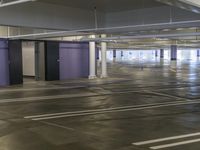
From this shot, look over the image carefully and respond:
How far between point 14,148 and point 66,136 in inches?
39.0

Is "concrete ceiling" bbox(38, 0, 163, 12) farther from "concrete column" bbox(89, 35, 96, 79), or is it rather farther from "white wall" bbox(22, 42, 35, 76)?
"white wall" bbox(22, 42, 35, 76)

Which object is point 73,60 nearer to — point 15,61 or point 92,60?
point 92,60

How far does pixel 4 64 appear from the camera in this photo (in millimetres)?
14164

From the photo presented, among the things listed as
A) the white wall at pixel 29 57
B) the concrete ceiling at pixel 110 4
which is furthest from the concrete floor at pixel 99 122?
the white wall at pixel 29 57

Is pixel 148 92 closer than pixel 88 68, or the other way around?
pixel 148 92

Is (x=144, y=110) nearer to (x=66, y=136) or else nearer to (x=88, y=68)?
(x=66, y=136)

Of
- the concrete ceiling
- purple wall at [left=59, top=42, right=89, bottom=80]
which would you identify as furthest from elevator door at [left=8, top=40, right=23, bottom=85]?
the concrete ceiling

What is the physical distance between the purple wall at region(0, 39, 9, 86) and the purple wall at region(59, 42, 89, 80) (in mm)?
3678

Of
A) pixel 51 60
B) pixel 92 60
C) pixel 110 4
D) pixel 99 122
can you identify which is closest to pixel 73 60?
pixel 92 60

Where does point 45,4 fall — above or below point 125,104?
above

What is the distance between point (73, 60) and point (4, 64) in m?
4.70

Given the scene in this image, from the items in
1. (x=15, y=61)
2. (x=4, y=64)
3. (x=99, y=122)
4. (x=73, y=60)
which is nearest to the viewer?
(x=99, y=122)

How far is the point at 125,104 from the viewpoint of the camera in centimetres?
899

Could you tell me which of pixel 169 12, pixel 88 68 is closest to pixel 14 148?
pixel 169 12
